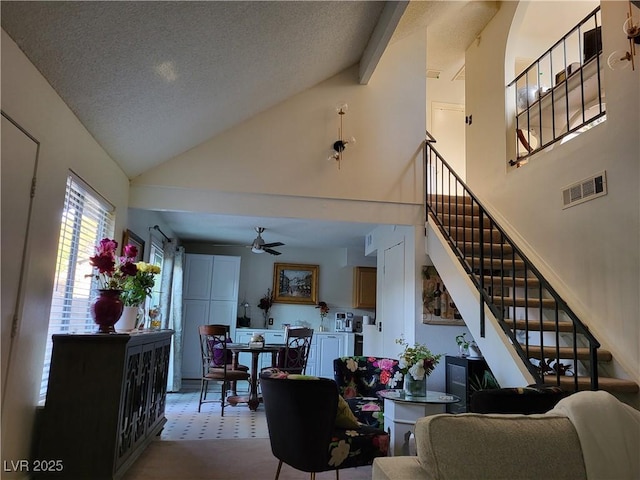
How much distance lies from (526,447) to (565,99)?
13.6ft

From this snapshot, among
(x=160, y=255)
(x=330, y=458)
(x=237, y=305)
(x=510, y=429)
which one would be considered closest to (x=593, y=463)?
(x=510, y=429)

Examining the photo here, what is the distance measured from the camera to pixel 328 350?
8.22 m

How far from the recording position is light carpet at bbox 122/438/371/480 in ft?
10.9

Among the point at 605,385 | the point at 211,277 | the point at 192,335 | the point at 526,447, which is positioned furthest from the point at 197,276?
the point at 526,447

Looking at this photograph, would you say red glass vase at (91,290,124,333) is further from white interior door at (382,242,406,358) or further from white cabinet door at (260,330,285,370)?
white cabinet door at (260,330,285,370)

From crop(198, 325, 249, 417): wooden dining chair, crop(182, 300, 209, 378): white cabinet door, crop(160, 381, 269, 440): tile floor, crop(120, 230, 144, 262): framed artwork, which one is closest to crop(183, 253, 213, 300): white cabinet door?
crop(182, 300, 209, 378): white cabinet door

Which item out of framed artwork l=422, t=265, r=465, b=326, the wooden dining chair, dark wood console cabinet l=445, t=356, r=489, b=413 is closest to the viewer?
dark wood console cabinet l=445, t=356, r=489, b=413

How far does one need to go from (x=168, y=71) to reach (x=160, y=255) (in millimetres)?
3754

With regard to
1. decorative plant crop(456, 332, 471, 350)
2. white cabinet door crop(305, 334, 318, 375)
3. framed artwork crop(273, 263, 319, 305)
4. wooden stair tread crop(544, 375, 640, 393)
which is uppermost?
framed artwork crop(273, 263, 319, 305)

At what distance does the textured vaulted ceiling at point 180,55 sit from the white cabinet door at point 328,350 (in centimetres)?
463

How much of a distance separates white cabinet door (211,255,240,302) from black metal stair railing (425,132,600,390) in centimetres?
413

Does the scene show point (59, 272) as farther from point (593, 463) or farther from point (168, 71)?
point (593, 463)

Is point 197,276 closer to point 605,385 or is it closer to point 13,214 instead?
point 13,214

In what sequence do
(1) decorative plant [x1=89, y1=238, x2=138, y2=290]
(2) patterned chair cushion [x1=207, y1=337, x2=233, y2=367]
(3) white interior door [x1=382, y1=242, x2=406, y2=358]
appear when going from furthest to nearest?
(2) patterned chair cushion [x1=207, y1=337, x2=233, y2=367] → (3) white interior door [x1=382, y1=242, x2=406, y2=358] → (1) decorative plant [x1=89, y1=238, x2=138, y2=290]
